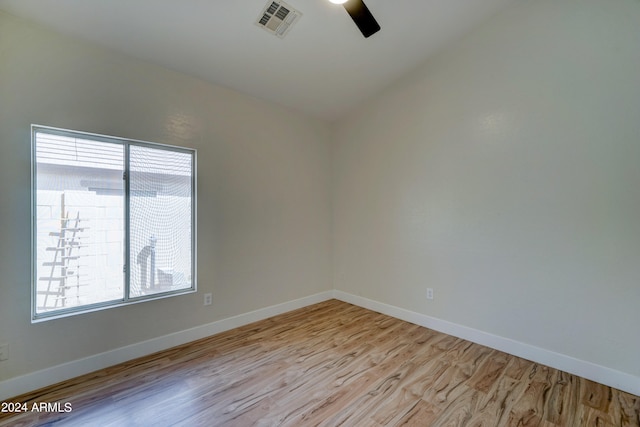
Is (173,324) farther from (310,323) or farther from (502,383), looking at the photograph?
(502,383)

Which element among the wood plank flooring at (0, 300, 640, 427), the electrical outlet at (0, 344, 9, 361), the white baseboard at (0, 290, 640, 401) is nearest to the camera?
the wood plank flooring at (0, 300, 640, 427)

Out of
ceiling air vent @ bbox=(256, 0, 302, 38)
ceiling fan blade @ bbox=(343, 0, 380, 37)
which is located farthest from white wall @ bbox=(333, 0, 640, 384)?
ceiling air vent @ bbox=(256, 0, 302, 38)

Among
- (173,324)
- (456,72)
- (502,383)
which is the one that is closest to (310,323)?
(173,324)

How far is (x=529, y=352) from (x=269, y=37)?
3826 mm

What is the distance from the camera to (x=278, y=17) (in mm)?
2402

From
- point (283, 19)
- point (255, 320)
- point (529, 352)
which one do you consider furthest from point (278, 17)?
point (529, 352)

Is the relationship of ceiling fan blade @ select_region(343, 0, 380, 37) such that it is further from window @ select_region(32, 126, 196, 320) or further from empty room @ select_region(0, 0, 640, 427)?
window @ select_region(32, 126, 196, 320)

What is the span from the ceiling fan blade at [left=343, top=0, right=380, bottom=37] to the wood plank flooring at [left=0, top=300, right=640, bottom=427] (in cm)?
278

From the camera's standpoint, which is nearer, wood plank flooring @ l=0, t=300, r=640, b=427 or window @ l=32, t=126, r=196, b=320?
wood plank flooring @ l=0, t=300, r=640, b=427

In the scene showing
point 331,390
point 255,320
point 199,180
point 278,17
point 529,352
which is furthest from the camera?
point 255,320

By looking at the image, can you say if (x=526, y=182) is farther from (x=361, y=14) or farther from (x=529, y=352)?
(x=361, y=14)

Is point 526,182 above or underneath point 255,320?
above

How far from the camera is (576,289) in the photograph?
2.37 m

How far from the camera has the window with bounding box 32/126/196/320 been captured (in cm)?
220
